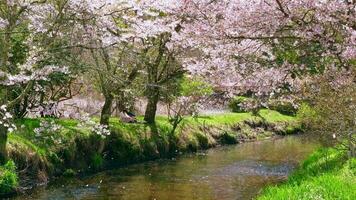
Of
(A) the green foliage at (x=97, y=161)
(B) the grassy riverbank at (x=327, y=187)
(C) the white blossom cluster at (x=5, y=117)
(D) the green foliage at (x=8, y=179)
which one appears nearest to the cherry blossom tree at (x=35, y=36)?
(C) the white blossom cluster at (x=5, y=117)

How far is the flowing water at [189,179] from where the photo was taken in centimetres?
1717

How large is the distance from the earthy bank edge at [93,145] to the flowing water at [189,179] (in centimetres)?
63

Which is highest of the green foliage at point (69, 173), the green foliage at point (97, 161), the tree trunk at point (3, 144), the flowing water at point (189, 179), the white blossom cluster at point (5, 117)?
the white blossom cluster at point (5, 117)

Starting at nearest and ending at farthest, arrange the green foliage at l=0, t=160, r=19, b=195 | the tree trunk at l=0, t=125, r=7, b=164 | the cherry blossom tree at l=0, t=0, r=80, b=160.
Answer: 1. the cherry blossom tree at l=0, t=0, r=80, b=160
2. the green foliage at l=0, t=160, r=19, b=195
3. the tree trunk at l=0, t=125, r=7, b=164

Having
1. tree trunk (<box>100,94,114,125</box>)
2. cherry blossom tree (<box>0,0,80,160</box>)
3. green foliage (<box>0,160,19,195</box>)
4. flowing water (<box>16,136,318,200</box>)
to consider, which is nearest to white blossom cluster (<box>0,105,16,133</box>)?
cherry blossom tree (<box>0,0,80,160</box>)

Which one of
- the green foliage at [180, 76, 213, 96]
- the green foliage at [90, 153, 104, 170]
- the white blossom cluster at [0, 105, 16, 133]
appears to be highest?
the green foliage at [180, 76, 213, 96]

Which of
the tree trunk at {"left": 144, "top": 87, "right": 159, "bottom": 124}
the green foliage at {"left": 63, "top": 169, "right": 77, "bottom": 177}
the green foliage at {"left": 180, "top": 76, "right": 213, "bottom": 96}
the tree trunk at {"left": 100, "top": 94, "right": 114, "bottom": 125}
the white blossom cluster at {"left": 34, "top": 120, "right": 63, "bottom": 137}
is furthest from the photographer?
the tree trunk at {"left": 144, "top": 87, "right": 159, "bottom": 124}

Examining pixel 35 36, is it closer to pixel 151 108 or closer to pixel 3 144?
pixel 3 144

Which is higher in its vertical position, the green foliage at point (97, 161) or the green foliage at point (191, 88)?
the green foliage at point (191, 88)

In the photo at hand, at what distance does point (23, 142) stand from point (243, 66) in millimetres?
7703

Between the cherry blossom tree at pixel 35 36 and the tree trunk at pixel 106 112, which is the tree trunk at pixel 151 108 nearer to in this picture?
the tree trunk at pixel 106 112

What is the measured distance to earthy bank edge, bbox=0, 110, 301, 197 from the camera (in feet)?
56.3

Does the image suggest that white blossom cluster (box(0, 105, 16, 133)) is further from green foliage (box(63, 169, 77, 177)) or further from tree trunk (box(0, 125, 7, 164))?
green foliage (box(63, 169, 77, 177))

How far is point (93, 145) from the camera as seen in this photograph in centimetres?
2164
